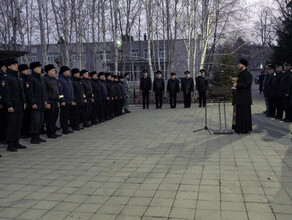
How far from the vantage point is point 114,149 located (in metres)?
6.97

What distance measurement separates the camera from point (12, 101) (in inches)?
277

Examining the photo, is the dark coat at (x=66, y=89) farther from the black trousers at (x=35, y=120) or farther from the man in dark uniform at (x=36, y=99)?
the black trousers at (x=35, y=120)

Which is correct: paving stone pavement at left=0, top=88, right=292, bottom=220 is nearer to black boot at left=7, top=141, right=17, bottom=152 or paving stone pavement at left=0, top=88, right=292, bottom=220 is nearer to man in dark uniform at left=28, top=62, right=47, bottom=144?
black boot at left=7, top=141, right=17, bottom=152

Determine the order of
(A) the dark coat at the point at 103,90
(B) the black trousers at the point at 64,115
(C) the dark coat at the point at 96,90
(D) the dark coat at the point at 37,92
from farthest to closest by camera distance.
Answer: (A) the dark coat at the point at 103,90 → (C) the dark coat at the point at 96,90 → (B) the black trousers at the point at 64,115 → (D) the dark coat at the point at 37,92

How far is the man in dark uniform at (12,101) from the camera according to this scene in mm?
6836

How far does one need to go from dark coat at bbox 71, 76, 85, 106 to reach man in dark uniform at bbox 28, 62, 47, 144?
1.85 metres

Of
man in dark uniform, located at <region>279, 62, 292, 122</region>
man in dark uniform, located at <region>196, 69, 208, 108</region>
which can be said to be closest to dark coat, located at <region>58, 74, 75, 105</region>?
man in dark uniform, located at <region>279, 62, 292, 122</region>

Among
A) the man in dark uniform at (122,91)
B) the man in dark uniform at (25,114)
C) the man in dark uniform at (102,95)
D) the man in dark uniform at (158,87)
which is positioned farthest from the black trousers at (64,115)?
the man in dark uniform at (158,87)

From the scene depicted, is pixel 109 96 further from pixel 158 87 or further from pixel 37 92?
pixel 37 92

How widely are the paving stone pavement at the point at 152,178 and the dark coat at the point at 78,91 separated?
1.98 metres

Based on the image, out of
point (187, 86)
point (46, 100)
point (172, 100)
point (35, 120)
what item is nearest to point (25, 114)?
point (46, 100)

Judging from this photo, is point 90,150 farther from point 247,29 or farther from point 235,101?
point 247,29

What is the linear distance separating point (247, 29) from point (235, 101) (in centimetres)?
1251

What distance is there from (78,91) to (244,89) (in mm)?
5297
